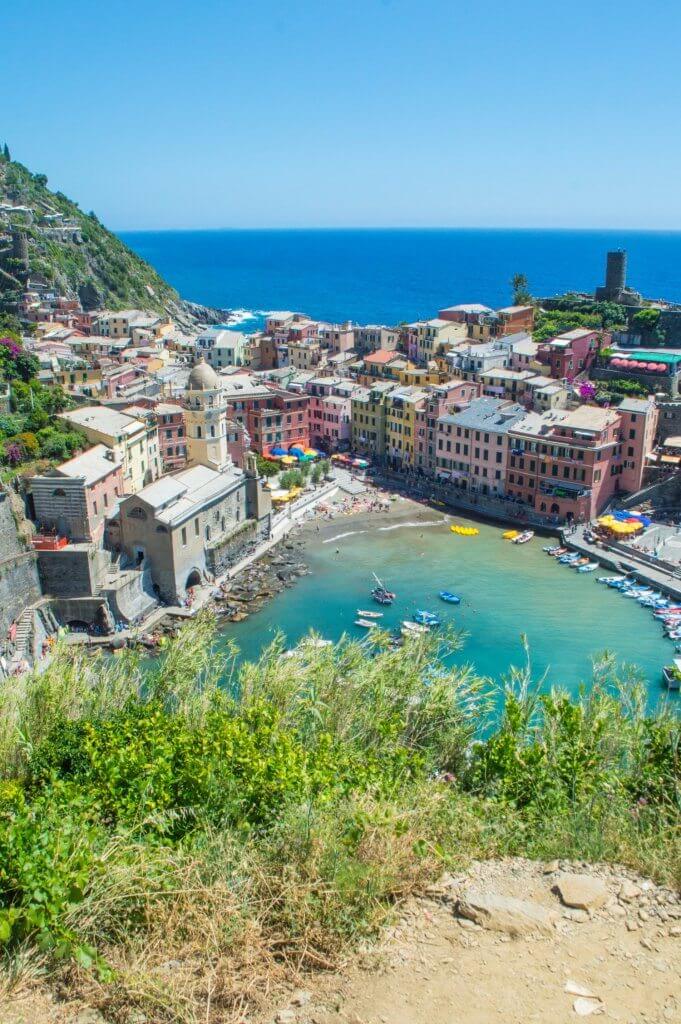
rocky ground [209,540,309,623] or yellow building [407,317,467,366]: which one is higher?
yellow building [407,317,467,366]

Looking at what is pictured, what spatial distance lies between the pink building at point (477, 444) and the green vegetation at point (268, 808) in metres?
30.0

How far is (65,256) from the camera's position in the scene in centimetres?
9150

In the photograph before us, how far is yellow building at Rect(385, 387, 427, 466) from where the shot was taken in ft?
170

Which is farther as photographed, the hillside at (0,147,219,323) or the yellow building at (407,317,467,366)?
the hillside at (0,147,219,323)

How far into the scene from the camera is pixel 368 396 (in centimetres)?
5512

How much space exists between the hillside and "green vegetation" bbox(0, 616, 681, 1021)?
67.1 meters

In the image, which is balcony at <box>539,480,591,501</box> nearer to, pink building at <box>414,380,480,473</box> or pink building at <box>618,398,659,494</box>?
pink building at <box>618,398,659,494</box>

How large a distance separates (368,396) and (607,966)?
48.0 m

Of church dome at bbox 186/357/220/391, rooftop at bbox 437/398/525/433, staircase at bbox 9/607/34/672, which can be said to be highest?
church dome at bbox 186/357/220/391

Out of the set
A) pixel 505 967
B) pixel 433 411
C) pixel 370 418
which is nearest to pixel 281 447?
pixel 370 418

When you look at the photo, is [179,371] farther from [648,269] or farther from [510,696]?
[648,269]

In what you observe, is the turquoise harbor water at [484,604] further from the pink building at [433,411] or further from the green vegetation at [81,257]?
the green vegetation at [81,257]

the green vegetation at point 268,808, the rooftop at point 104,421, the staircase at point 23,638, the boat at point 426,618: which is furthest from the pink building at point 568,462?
the green vegetation at point 268,808

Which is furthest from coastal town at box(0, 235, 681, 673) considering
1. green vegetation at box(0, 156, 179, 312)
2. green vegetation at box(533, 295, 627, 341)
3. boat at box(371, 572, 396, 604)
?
green vegetation at box(0, 156, 179, 312)
